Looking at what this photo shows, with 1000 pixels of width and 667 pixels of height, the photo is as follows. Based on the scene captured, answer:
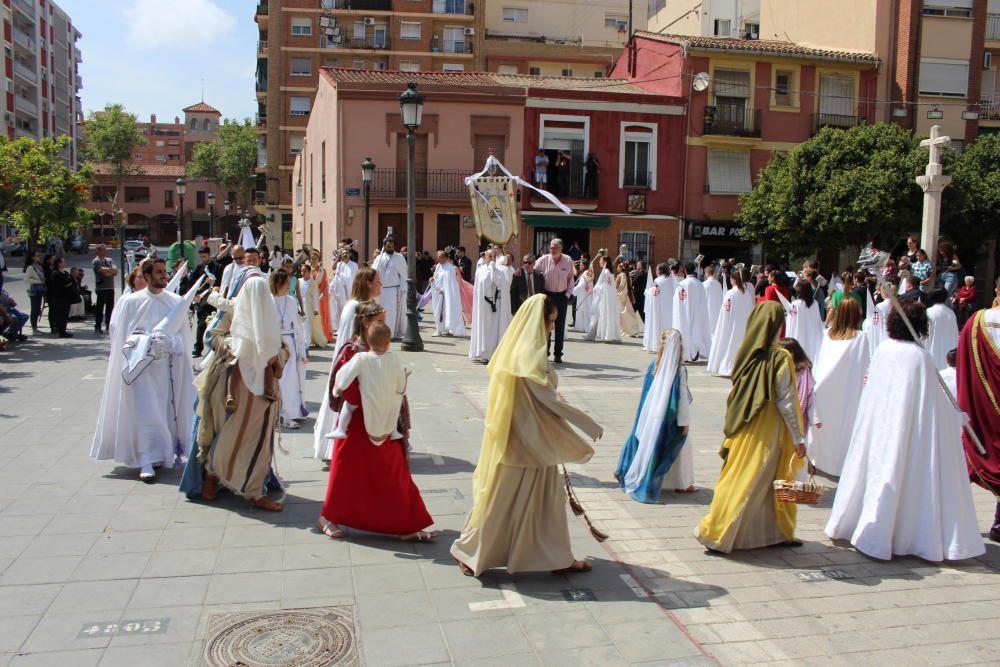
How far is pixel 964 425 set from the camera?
243 inches

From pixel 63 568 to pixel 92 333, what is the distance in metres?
13.3

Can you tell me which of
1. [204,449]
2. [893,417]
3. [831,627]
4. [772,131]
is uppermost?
[772,131]

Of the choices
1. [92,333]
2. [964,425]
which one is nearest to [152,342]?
[964,425]

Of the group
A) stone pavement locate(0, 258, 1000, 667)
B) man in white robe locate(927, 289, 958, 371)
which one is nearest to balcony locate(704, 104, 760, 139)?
man in white robe locate(927, 289, 958, 371)

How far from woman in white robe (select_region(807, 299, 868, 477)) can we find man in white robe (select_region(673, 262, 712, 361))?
7.13 meters

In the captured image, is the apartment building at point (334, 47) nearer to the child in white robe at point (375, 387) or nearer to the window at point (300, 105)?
the window at point (300, 105)

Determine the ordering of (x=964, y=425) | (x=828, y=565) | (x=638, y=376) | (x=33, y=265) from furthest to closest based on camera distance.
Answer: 1. (x=33, y=265)
2. (x=638, y=376)
3. (x=964, y=425)
4. (x=828, y=565)

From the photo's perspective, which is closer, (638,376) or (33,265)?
(638,376)

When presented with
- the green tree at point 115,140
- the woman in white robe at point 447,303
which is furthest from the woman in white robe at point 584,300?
the green tree at point 115,140

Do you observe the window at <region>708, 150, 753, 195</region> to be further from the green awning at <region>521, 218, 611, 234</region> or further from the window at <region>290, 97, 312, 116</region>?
the window at <region>290, 97, 312, 116</region>

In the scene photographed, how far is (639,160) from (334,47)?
26434 millimetres

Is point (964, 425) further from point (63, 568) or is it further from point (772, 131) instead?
point (772, 131)

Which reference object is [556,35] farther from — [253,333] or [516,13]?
[253,333]

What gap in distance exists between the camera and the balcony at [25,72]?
200ft
